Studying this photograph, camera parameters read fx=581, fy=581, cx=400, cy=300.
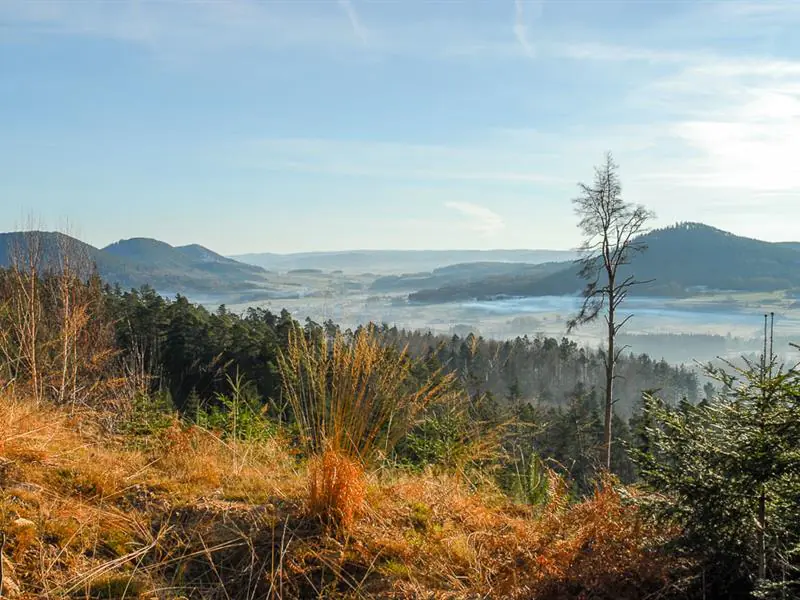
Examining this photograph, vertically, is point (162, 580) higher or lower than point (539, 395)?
higher

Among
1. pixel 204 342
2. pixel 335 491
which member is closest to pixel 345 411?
pixel 335 491

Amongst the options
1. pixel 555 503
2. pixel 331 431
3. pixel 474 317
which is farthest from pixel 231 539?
pixel 474 317

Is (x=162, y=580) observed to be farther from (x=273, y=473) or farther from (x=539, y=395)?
(x=539, y=395)

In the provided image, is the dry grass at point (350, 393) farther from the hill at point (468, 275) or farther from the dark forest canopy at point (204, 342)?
the hill at point (468, 275)

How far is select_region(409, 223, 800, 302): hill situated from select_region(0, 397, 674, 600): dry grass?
97.2 meters

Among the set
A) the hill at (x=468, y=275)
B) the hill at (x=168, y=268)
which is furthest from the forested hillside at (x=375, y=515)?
the hill at (x=468, y=275)

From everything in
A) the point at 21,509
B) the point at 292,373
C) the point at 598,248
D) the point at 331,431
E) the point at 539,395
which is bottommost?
the point at 539,395

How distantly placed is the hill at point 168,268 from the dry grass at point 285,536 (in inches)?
510

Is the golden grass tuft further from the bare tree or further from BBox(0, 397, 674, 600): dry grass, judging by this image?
the bare tree

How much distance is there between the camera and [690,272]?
126 m

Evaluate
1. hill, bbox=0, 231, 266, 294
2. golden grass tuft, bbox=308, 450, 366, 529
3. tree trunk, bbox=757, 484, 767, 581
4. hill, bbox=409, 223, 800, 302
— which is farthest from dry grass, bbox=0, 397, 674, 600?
hill, bbox=409, 223, 800, 302

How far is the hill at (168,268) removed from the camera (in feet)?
285

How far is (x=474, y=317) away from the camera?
89.1 m

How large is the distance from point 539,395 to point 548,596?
50.6 meters
